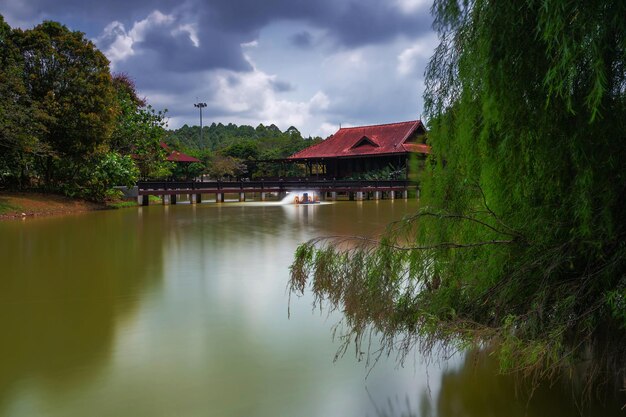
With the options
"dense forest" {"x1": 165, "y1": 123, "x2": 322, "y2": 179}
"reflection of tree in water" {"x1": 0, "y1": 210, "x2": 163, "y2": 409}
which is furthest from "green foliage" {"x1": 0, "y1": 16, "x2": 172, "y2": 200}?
"dense forest" {"x1": 165, "y1": 123, "x2": 322, "y2": 179}

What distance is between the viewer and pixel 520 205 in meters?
3.75

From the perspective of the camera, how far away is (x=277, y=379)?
428cm

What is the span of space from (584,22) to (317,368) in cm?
323

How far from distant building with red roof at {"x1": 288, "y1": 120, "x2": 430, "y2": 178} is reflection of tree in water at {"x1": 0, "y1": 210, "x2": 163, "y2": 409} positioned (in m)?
23.8

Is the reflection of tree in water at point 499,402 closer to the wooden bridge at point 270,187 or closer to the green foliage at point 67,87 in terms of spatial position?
the green foliage at point 67,87

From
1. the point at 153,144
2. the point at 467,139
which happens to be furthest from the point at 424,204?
the point at 153,144

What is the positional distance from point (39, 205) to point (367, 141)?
22753 mm

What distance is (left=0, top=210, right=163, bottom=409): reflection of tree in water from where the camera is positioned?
15.0 ft

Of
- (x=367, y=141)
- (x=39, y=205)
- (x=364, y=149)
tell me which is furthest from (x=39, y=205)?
(x=367, y=141)

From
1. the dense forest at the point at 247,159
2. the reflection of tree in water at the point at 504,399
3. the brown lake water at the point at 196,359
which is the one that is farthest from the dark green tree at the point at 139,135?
the reflection of tree in water at the point at 504,399

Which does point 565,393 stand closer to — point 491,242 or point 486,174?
point 491,242

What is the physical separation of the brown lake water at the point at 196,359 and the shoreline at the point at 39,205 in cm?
1268

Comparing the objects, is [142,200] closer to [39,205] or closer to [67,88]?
[39,205]

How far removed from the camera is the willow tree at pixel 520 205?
3.05 metres
